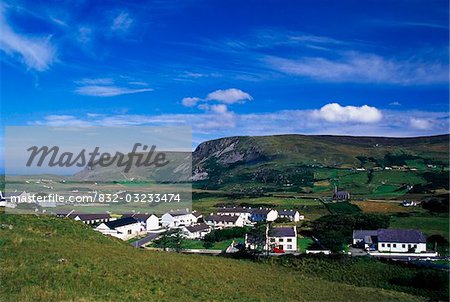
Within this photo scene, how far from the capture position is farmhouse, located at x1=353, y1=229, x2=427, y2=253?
148 ft

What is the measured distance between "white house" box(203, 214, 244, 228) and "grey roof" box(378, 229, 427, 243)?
2484cm

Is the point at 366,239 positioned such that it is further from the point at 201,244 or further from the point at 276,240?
the point at 201,244

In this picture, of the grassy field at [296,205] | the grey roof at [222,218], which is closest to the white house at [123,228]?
the grey roof at [222,218]

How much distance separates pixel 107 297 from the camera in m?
12.4

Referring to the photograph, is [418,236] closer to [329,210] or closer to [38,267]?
[329,210]

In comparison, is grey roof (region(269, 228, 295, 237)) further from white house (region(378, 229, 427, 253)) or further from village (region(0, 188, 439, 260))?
white house (region(378, 229, 427, 253))

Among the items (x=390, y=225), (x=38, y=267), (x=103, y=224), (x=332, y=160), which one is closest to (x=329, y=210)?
(x=390, y=225)

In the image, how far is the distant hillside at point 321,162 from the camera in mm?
128250

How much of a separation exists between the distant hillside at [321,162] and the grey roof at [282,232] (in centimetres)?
6242

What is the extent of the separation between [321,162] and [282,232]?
118 metres

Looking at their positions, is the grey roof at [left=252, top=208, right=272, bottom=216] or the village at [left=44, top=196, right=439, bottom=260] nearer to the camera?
the village at [left=44, top=196, right=439, bottom=260]

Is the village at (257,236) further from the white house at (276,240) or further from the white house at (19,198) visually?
the white house at (19,198)

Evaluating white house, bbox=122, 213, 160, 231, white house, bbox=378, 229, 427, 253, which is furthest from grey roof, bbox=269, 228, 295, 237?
white house, bbox=122, 213, 160, 231

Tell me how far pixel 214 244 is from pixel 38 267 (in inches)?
1440
